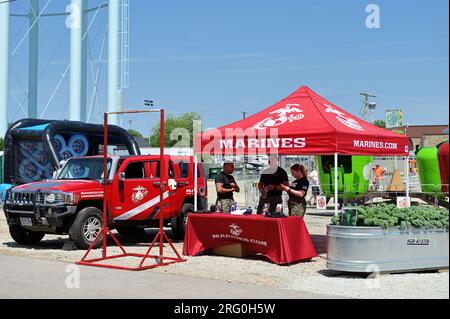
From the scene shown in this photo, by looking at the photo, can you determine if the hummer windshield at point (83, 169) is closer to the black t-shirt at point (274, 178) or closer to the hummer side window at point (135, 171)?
the hummer side window at point (135, 171)

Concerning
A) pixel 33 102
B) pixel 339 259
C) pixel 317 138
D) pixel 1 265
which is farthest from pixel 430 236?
pixel 33 102

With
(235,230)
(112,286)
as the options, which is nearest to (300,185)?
(235,230)

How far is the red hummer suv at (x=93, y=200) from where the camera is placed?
497 inches

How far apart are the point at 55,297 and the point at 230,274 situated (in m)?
3.03

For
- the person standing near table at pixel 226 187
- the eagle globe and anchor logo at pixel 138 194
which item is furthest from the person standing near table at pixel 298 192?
the eagle globe and anchor logo at pixel 138 194

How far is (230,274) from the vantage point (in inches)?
393

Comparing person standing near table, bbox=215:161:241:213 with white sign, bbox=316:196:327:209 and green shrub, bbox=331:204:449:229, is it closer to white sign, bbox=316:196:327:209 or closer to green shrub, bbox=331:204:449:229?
green shrub, bbox=331:204:449:229

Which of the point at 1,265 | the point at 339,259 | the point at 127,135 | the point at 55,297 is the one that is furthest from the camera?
the point at 127,135

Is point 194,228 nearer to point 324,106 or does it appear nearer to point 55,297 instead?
point 324,106

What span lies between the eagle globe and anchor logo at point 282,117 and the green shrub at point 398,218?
2563 mm

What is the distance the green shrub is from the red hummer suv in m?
4.33

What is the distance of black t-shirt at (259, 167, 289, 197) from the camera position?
40.6 ft

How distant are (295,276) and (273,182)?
3.00m

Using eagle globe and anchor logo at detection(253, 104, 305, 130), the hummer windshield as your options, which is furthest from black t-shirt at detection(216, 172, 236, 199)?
the hummer windshield
